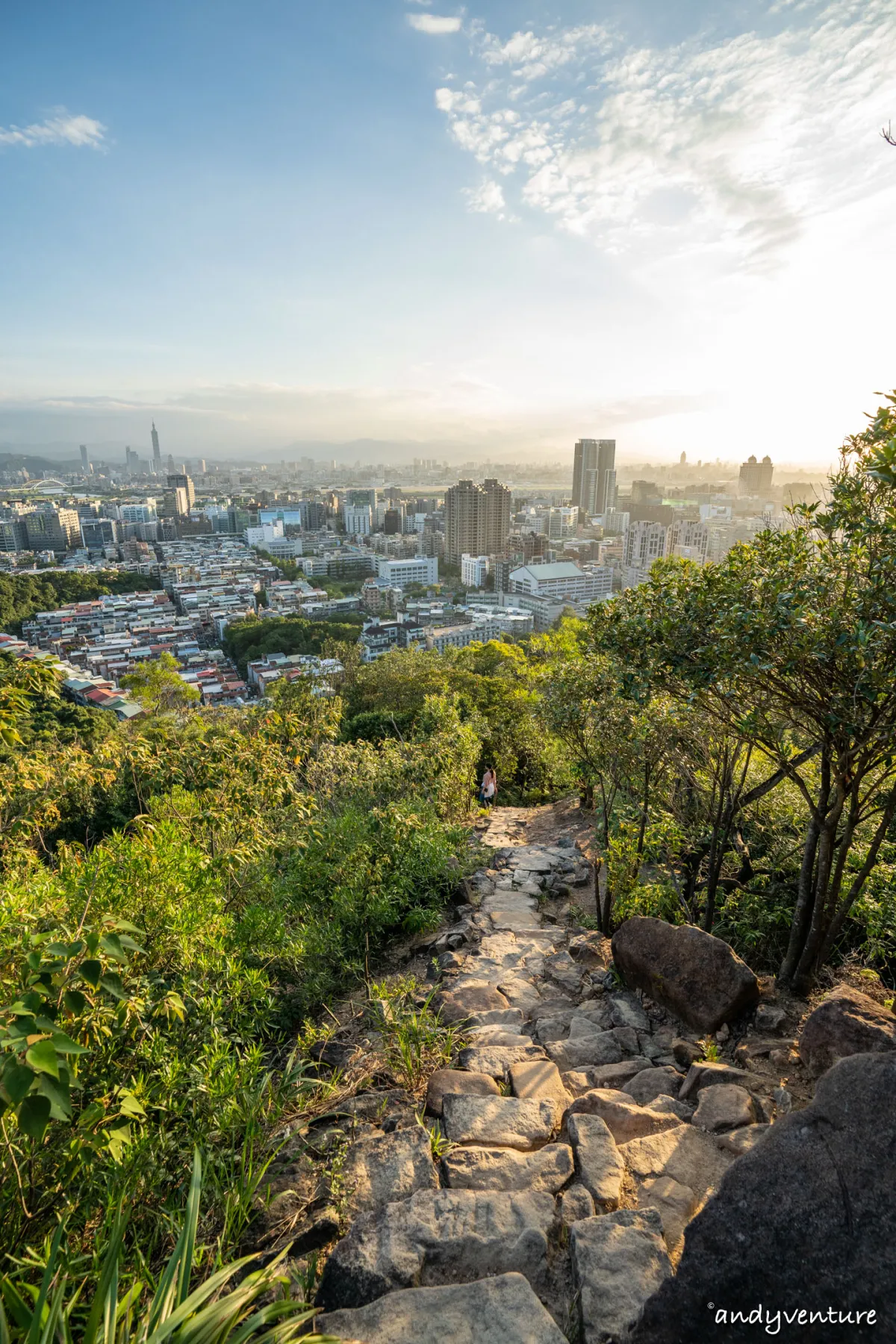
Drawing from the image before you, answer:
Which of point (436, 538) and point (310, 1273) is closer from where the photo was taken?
point (310, 1273)

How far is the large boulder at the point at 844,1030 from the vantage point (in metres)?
2.42

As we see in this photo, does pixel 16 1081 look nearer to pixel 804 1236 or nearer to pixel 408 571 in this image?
pixel 804 1236

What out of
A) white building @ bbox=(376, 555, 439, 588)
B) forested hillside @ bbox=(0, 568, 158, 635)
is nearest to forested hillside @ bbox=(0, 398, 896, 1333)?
forested hillside @ bbox=(0, 568, 158, 635)

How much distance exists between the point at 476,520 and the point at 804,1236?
8427 centimetres

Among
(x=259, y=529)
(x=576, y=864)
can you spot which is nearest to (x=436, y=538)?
(x=259, y=529)

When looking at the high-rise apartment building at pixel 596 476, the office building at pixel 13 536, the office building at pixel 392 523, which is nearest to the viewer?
the office building at pixel 13 536

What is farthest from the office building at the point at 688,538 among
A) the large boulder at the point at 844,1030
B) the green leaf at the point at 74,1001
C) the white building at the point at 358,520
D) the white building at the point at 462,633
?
the green leaf at the point at 74,1001

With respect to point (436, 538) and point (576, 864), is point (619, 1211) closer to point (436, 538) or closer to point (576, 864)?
point (576, 864)

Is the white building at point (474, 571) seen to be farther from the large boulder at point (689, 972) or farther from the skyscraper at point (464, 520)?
the large boulder at point (689, 972)

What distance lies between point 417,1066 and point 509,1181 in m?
0.69

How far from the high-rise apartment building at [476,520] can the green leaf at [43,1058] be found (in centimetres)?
8254

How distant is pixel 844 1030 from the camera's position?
249 cm

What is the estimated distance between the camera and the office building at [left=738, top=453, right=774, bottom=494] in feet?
306

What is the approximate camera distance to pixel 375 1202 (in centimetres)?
201
